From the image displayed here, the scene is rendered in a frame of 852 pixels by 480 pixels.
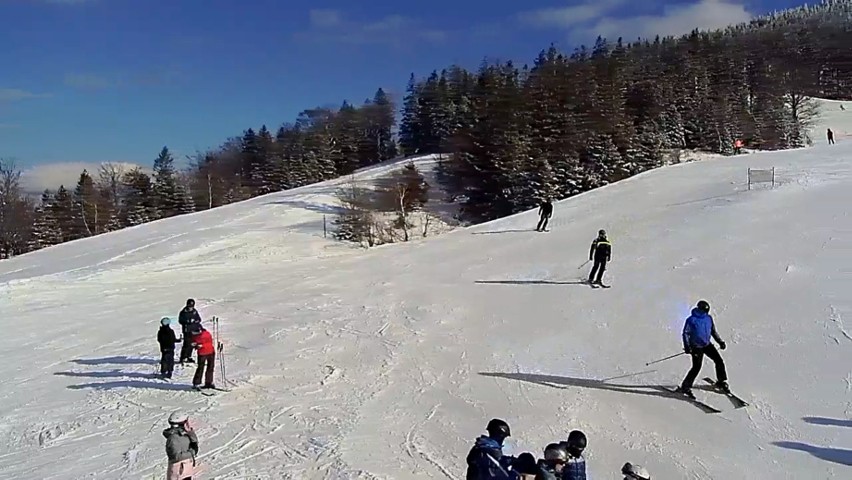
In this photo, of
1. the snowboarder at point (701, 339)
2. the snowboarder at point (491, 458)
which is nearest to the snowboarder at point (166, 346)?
the snowboarder at point (701, 339)

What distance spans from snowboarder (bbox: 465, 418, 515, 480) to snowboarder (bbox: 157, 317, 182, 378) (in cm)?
1150

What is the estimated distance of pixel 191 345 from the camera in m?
16.2

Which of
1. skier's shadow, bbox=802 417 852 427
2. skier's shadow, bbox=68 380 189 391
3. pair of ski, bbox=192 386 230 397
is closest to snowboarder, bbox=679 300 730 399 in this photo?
skier's shadow, bbox=802 417 852 427

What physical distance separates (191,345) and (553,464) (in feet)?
41.6

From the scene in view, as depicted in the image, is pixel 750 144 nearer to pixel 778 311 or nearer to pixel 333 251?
pixel 333 251

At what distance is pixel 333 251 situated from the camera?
4722 cm

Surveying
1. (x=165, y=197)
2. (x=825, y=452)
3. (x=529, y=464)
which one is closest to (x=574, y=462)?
(x=529, y=464)

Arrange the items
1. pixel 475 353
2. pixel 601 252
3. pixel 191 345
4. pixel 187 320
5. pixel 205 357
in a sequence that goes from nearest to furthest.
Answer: pixel 205 357 < pixel 187 320 < pixel 475 353 < pixel 191 345 < pixel 601 252

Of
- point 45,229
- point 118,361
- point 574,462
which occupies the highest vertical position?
point 45,229

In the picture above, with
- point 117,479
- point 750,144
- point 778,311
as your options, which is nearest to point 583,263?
point 778,311

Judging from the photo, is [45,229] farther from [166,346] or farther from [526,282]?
[526,282]

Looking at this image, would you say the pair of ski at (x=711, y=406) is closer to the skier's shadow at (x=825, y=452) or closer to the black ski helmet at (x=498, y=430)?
the skier's shadow at (x=825, y=452)

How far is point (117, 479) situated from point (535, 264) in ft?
58.0

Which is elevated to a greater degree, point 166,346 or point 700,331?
point 700,331
